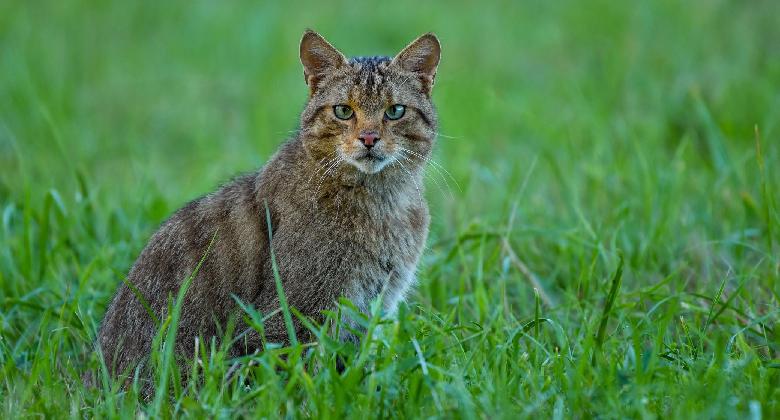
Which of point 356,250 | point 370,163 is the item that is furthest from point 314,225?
point 370,163

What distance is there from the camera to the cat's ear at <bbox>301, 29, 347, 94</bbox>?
447 cm

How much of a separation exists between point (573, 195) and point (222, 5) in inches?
259

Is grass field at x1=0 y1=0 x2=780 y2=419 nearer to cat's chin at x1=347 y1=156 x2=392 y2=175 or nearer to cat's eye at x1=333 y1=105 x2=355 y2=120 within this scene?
cat's chin at x1=347 y1=156 x2=392 y2=175

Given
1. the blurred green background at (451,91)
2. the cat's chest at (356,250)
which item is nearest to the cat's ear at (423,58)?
the cat's chest at (356,250)

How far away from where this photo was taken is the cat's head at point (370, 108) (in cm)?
426

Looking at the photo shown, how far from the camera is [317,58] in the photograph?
4.53 m

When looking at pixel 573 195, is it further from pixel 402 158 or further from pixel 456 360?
pixel 456 360

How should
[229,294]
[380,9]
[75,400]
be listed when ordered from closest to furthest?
[75,400] → [229,294] → [380,9]

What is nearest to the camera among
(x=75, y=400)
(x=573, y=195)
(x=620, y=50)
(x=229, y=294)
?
(x=75, y=400)

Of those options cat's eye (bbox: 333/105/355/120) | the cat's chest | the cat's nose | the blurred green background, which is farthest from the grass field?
cat's eye (bbox: 333/105/355/120)

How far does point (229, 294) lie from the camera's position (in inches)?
167

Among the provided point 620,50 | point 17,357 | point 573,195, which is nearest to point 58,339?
point 17,357

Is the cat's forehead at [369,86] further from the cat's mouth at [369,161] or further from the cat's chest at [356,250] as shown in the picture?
the cat's chest at [356,250]

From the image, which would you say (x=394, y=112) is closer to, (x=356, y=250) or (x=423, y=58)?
(x=423, y=58)
